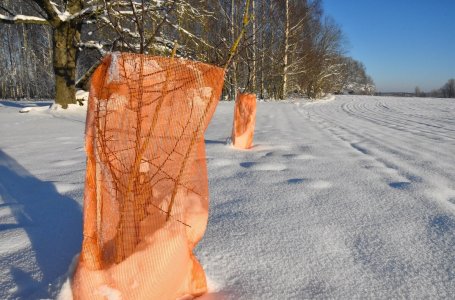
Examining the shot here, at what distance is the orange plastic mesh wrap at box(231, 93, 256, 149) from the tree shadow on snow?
173cm

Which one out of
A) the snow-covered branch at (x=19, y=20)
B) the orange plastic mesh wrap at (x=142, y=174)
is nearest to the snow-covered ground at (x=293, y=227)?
the orange plastic mesh wrap at (x=142, y=174)

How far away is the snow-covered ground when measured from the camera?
1.02 m

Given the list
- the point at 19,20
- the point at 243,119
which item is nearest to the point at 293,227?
the point at 243,119

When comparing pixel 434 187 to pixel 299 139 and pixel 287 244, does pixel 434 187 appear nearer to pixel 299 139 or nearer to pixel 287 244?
pixel 287 244

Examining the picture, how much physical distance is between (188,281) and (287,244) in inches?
18.3

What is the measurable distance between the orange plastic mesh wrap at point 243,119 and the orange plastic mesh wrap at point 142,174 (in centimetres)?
225

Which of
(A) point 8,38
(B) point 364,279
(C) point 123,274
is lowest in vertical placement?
(B) point 364,279

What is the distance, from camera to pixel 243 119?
3.19m

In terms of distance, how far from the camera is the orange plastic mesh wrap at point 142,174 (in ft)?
2.81

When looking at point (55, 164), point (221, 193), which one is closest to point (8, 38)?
point (55, 164)

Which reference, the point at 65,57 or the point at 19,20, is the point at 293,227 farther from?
the point at 19,20

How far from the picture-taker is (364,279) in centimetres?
105

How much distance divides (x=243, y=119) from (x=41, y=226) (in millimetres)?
2122

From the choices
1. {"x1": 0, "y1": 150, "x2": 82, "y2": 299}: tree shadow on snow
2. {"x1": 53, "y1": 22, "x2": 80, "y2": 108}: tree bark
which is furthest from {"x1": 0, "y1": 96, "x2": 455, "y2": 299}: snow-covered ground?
{"x1": 53, "y1": 22, "x2": 80, "y2": 108}: tree bark
